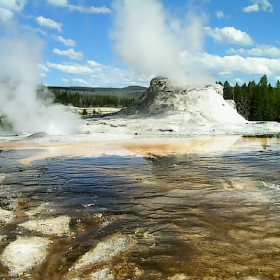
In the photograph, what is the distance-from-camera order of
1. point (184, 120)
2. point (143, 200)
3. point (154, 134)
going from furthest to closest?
point (184, 120) < point (154, 134) < point (143, 200)

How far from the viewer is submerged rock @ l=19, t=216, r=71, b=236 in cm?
483

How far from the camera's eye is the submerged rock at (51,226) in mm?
4828

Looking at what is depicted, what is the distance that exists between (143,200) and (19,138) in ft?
52.9

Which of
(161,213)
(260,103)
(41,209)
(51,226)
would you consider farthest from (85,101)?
(51,226)

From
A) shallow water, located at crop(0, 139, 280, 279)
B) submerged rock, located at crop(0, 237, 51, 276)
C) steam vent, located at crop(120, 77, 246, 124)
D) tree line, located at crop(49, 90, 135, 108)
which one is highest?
tree line, located at crop(49, 90, 135, 108)

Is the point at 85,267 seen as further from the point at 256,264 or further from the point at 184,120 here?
the point at 184,120

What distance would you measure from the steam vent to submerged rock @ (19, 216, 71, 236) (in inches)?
863

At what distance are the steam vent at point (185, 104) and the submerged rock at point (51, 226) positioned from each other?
21.9 m

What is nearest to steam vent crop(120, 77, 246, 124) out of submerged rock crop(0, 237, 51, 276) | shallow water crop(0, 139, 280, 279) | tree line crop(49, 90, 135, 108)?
shallow water crop(0, 139, 280, 279)

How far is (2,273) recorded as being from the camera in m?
3.60

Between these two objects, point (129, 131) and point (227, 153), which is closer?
point (227, 153)

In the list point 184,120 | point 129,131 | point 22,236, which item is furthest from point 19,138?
point 22,236

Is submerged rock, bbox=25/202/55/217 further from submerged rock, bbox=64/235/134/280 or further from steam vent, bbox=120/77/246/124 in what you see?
steam vent, bbox=120/77/246/124

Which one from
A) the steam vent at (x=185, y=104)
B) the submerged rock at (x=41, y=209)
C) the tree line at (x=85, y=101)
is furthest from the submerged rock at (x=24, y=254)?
the tree line at (x=85, y=101)
